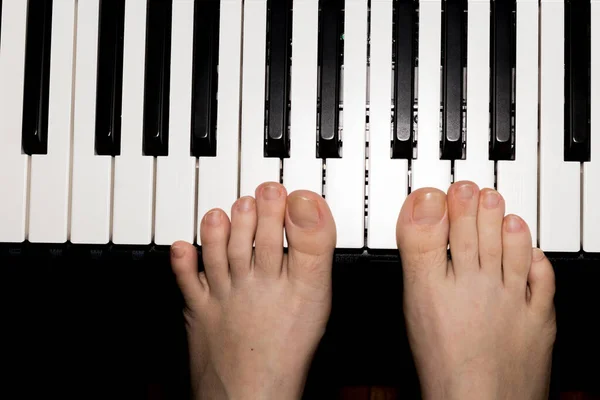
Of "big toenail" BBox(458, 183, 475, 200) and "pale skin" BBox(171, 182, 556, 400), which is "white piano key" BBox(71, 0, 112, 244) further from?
"big toenail" BBox(458, 183, 475, 200)

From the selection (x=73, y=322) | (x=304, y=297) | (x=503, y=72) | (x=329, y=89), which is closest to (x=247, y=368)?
(x=304, y=297)

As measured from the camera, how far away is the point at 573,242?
2.32ft

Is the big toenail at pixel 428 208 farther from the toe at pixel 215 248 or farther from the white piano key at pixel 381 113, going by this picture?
the toe at pixel 215 248

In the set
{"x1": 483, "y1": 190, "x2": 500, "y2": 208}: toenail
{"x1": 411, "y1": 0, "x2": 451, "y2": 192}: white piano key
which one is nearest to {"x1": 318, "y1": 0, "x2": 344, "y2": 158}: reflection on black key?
{"x1": 411, "y1": 0, "x2": 451, "y2": 192}: white piano key

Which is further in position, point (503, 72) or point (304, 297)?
point (304, 297)

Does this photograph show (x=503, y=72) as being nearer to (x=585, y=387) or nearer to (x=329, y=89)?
(x=329, y=89)

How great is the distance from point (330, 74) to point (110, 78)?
295 millimetres

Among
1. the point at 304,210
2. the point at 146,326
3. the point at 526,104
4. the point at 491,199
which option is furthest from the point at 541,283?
the point at 146,326

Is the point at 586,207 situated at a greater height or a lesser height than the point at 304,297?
greater

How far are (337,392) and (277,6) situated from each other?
0.62 metres

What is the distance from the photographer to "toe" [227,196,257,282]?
776 millimetres

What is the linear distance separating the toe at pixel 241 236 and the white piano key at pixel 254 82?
86 millimetres

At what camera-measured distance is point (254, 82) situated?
71cm

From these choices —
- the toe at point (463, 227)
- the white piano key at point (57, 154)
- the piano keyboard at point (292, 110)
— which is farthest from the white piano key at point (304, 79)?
the white piano key at point (57, 154)
